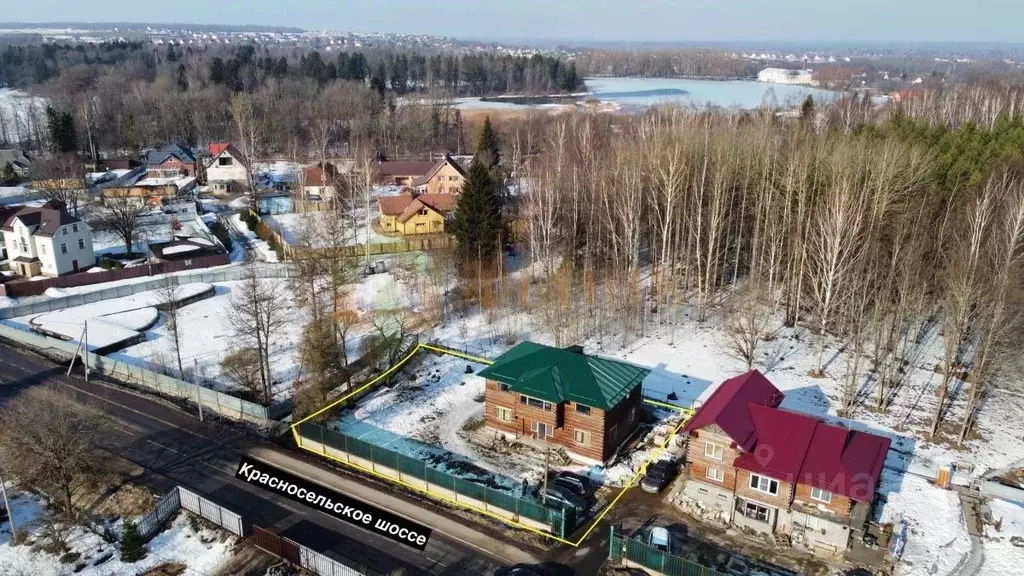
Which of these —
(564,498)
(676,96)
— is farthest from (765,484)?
(676,96)

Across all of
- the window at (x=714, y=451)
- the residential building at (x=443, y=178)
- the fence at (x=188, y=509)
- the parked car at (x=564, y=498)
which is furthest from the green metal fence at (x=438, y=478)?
the residential building at (x=443, y=178)

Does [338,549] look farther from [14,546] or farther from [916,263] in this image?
[916,263]

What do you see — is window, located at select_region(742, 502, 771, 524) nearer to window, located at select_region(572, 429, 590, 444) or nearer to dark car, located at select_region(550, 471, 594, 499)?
dark car, located at select_region(550, 471, 594, 499)

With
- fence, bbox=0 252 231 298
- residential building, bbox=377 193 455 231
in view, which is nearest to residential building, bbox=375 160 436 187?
residential building, bbox=377 193 455 231

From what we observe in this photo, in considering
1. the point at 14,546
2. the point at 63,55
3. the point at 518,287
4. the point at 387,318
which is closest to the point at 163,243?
the point at 387,318

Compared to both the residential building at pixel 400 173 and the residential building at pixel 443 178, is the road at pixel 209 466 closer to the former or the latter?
the residential building at pixel 443 178

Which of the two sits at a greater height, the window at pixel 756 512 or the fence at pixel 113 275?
the fence at pixel 113 275
